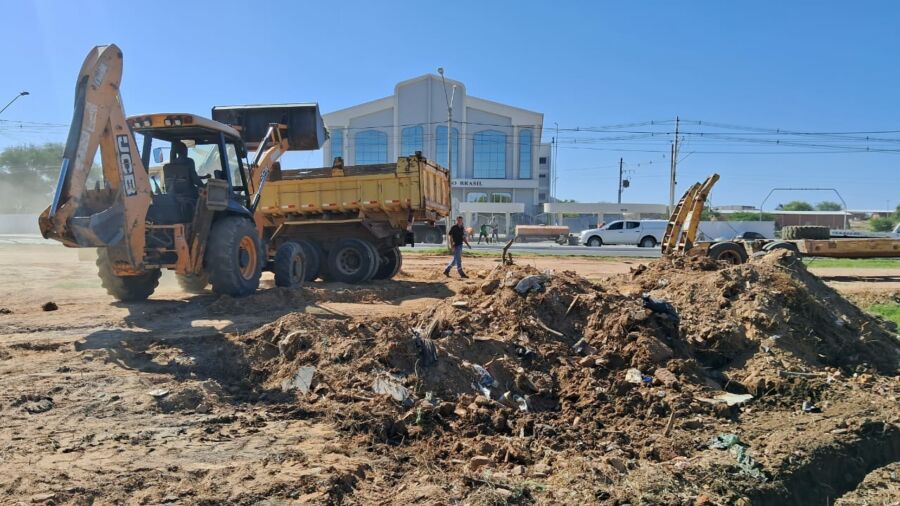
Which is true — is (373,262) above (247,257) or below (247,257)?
below

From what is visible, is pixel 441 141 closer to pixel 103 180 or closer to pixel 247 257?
pixel 247 257

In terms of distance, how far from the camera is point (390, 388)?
5.15m

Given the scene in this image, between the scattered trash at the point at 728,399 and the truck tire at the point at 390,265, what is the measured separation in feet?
31.3

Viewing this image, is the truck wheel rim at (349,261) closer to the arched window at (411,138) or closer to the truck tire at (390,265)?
the truck tire at (390,265)

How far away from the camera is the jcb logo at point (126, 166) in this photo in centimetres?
743

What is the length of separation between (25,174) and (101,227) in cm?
5993

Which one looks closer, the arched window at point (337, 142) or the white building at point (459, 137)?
the white building at point (459, 137)

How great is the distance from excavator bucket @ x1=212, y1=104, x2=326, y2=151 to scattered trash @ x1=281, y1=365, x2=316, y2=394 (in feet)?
23.5

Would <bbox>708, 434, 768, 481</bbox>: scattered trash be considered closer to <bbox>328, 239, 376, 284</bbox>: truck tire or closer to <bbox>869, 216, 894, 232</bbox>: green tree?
<bbox>328, 239, 376, 284</bbox>: truck tire

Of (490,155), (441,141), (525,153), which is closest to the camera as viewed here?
(441,141)

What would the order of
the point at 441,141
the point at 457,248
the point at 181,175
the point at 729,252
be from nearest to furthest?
the point at 181,175, the point at 457,248, the point at 729,252, the point at 441,141

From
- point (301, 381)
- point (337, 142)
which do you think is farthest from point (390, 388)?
point (337, 142)

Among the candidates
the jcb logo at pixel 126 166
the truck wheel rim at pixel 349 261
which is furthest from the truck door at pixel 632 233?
the jcb logo at pixel 126 166

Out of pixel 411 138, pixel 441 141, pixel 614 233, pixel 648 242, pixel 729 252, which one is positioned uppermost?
pixel 411 138
